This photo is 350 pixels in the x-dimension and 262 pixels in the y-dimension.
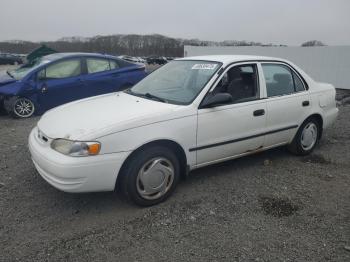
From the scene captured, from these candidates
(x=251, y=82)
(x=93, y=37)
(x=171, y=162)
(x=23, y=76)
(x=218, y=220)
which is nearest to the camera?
(x=218, y=220)

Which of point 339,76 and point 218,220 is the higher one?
point 339,76

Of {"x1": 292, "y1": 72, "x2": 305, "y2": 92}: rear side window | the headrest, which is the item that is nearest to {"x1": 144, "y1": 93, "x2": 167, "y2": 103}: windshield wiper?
the headrest

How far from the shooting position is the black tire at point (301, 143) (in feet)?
16.9

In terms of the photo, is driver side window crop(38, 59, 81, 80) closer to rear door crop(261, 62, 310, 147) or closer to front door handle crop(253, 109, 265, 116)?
rear door crop(261, 62, 310, 147)

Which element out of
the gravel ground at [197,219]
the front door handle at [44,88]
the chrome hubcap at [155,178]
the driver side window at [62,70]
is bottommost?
the gravel ground at [197,219]

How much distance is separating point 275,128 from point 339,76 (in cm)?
1299

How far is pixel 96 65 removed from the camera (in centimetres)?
824

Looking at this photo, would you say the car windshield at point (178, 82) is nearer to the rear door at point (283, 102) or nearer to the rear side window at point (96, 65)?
the rear door at point (283, 102)

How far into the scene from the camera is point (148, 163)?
351cm

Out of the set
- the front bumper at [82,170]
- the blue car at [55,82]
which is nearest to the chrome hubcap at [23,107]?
the blue car at [55,82]

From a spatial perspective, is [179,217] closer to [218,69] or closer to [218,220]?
[218,220]

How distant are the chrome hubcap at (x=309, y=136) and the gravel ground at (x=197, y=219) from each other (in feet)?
1.88

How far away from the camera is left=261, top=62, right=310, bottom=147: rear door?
458 centimetres

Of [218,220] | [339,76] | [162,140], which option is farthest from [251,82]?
[339,76]
